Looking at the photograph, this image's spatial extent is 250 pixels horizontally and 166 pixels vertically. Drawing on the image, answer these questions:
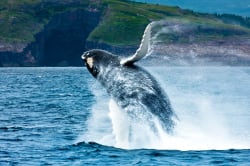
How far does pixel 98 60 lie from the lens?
61.0ft

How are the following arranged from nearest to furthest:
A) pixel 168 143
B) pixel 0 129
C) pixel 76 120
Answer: pixel 168 143 → pixel 0 129 → pixel 76 120

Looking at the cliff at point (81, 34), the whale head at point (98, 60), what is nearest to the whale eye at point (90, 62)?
the whale head at point (98, 60)

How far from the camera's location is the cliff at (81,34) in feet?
443

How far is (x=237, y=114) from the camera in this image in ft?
95.9

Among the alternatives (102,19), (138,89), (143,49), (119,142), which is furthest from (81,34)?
(143,49)

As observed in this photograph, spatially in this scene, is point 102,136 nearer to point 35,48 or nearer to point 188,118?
point 188,118

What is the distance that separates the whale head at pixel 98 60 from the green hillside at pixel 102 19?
386 ft

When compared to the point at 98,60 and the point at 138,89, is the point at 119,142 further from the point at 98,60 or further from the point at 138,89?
the point at 98,60

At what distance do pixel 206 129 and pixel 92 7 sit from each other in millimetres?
132372

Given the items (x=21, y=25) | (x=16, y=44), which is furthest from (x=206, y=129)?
(x=21, y=25)

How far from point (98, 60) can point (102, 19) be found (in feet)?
439

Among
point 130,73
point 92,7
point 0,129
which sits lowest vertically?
point 0,129

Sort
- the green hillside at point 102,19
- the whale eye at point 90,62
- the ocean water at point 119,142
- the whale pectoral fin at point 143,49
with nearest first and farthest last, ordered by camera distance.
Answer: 1. the ocean water at point 119,142
2. the whale pectoral fin at point 143,49
3. the whale eye at point 90,62
4. the green hillside at point 102,19

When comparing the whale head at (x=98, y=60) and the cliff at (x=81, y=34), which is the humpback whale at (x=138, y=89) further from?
the cliff at (x=81, y=34)
